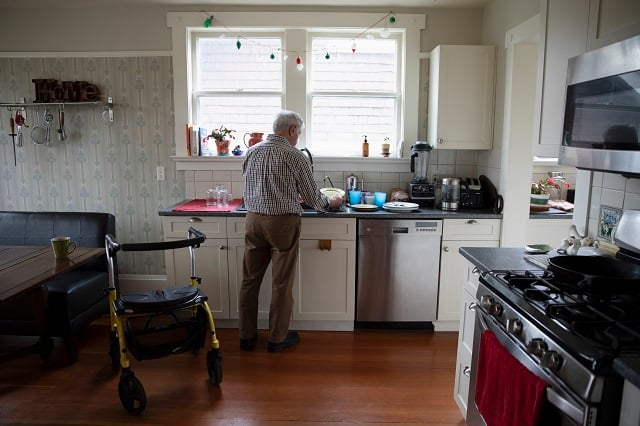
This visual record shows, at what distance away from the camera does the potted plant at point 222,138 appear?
12.1ft

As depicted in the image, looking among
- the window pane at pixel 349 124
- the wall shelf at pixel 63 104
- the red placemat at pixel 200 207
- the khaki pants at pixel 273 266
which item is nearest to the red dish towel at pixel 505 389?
the khaki pants at pixel 273 266

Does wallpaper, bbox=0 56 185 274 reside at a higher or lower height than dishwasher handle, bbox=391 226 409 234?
higher

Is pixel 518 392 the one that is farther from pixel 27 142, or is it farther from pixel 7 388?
pixel 27 142

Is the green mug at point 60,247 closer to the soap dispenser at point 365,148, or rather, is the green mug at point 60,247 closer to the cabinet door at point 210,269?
the cabinet door at point 210,269

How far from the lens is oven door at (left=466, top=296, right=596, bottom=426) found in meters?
1.22

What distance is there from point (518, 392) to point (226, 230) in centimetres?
231

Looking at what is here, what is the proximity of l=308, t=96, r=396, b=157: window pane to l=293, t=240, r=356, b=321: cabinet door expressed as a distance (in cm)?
90

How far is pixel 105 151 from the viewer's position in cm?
381

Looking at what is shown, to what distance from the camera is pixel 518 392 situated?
143 cm

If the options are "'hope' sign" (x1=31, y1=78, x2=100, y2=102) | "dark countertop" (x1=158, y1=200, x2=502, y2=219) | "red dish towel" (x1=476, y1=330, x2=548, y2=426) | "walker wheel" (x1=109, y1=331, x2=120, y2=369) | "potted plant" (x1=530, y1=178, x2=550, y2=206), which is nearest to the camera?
"red dish towel" (x1=476, y1=330, x2=548, y2=426)

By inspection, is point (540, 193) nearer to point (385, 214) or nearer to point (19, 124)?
point (385, 214)

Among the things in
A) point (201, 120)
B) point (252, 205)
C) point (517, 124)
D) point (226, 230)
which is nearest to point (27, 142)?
point (201, 120)

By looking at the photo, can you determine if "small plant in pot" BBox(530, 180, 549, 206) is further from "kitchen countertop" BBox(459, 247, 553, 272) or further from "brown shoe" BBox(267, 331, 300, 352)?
"brown shoe" BBox(267, 331, 300, 352)

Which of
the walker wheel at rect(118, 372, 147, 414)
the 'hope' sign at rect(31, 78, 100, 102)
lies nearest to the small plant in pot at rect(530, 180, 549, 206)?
the walker wheel at rect(118, 372, 147, 414)
